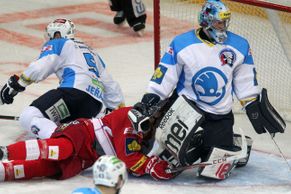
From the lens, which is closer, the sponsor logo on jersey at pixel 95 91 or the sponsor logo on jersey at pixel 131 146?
the sponsor logo on jersey at pixel 131 146

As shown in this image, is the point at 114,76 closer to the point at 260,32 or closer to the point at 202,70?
the point at 260,32

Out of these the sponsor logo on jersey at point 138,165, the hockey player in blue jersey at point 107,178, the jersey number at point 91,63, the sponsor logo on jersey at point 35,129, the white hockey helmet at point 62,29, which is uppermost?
the hockey player in blue jersey at point 107,178

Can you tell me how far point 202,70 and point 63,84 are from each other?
34.3 inches

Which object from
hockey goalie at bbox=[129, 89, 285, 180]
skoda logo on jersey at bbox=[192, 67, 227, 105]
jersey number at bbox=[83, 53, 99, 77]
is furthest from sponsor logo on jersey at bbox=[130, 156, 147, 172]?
jersey number at bbox=[83, 53, 99, 77]

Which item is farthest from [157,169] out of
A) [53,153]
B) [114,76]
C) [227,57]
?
[114,76]

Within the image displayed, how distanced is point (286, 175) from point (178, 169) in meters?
0.58

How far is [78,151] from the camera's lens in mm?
4254

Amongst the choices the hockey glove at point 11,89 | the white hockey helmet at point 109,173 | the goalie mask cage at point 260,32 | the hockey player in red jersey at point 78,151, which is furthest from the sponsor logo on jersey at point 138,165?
the white hockey helmet at point 109,173

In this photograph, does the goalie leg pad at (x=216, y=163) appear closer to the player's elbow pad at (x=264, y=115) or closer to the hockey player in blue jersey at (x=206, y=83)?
the hockey player in blue jersey at (x=206, y=83)

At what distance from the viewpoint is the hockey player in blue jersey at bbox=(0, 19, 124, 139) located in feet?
15.6

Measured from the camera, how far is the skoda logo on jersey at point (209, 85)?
4301 millimetres

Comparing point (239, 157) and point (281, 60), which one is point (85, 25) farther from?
point (239, 157)

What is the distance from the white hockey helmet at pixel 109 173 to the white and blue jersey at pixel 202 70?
1.43m

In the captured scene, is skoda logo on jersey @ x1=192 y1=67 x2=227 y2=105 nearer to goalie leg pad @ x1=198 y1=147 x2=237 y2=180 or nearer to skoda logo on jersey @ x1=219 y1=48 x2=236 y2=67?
skoda logo on jersey @ x1=219 y1=48 x2=236 y2=67
